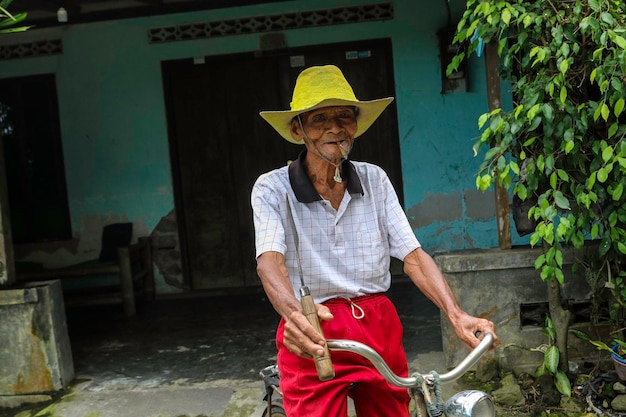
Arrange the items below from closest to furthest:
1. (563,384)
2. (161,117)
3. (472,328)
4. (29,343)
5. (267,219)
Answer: (472,328)
(267,219)
(563,384)
(29,343)
(161,117)

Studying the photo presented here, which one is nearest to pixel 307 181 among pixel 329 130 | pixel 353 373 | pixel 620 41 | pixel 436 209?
pixel 329 130

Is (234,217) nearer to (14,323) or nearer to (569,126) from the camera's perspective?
(14,323)

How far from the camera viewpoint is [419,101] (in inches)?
256

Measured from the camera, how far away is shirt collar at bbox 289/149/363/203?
229 centimetres

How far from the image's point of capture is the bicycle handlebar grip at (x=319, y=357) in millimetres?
1676

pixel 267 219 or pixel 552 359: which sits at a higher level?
pixel 267 219

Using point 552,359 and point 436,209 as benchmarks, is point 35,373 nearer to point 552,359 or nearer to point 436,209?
point 552,359

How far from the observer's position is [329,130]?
7.61 feet

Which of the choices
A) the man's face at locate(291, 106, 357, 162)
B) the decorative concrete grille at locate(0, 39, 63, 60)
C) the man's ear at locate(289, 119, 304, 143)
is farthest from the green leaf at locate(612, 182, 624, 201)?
the decorative concrete grille at locate(0, 39, 63, 60)

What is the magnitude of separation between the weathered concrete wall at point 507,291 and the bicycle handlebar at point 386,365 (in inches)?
90.4

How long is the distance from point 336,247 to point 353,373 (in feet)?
1.49

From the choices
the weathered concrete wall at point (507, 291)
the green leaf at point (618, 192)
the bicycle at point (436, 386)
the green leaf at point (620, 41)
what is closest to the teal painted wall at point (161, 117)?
the weathered concrete wall at point (507, 291)

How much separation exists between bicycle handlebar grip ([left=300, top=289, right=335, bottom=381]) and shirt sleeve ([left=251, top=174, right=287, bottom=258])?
0.38 m

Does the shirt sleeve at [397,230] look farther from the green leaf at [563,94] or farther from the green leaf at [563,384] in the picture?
the green leaf at [563,384]
